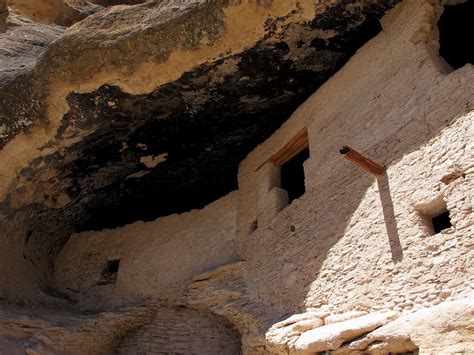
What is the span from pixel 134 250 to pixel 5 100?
10.1ft

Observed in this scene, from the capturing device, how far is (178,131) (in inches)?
307

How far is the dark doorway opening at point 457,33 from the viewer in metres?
6.34

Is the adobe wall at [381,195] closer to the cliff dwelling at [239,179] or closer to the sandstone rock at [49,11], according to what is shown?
the cliff dwelling at [239,179]

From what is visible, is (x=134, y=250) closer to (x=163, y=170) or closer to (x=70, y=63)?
(x=163, y=170)

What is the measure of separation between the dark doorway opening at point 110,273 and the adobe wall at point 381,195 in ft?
8.55

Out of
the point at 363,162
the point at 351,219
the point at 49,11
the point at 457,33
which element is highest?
the point at 49,11

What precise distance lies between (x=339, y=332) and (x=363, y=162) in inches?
61.6

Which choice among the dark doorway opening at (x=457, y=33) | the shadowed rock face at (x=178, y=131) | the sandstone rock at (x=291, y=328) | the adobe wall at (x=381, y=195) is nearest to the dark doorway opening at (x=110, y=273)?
the shadowed rock face at (x=178, y=131)

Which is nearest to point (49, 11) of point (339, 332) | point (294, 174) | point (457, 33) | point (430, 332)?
point (294, 174)

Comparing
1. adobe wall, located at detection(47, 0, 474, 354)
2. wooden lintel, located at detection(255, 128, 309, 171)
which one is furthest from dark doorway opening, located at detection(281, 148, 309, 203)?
adobe wall, located at detection(47, 0, 474, 354)

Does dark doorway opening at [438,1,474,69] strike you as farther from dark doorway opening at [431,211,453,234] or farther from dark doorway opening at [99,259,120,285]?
dark doorway opening at [99,259,120,285]

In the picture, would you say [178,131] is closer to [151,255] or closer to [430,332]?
[151,255]

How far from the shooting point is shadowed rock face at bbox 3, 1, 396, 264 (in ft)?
21.8

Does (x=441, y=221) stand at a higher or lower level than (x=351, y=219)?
lower
